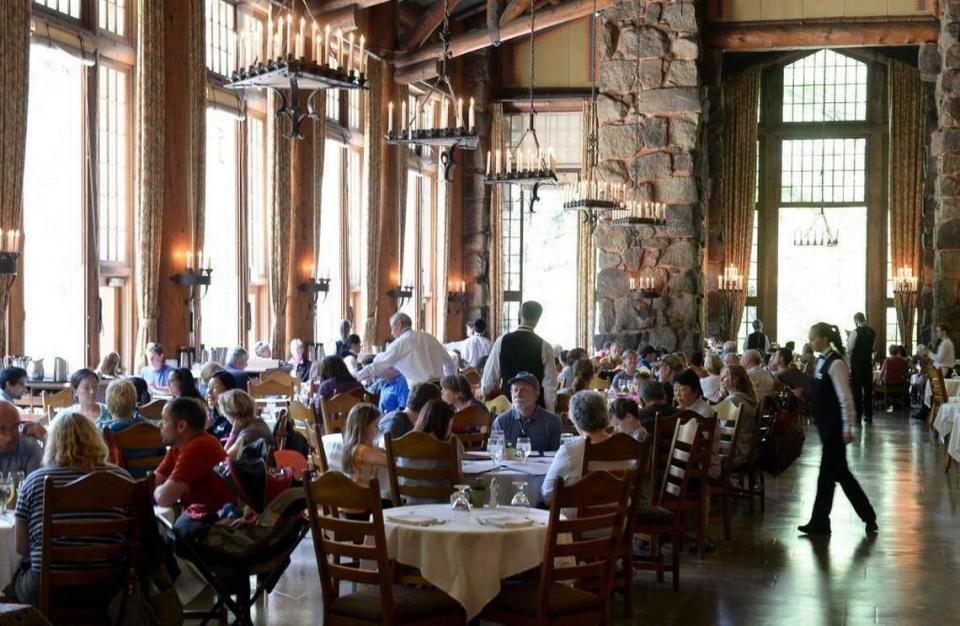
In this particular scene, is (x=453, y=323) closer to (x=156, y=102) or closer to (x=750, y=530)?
(x=156, y=102)

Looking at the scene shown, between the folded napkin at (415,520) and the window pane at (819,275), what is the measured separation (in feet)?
70.9

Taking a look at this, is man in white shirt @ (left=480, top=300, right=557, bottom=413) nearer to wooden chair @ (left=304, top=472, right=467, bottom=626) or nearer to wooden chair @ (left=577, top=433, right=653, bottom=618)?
wooden chair @ (left=577, top=433, right=653, bottom=618)

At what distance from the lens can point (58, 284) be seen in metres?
12.1

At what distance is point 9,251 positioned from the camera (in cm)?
1032

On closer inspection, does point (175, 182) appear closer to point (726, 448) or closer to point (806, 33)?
A: point (726, 448)

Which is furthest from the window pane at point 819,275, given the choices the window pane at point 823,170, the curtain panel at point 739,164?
the curtain panel at point 739,164

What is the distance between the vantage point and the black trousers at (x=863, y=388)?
17.8 metres

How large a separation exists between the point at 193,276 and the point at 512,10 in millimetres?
8696

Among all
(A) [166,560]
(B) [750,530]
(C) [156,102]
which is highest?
(C) [156,102]

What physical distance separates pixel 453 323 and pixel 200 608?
1642cm

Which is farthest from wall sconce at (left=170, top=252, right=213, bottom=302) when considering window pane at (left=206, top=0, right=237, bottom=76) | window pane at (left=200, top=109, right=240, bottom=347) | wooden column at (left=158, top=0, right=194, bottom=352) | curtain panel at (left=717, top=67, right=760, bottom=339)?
curtain panel at (left=717, top=67, right=760, bottom=339)

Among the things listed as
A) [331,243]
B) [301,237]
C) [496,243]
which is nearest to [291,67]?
[301,237]

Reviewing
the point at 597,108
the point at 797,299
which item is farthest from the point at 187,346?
the point at 797,299

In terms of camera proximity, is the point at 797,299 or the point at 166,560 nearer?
the point at 166,560
